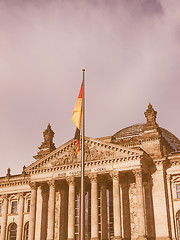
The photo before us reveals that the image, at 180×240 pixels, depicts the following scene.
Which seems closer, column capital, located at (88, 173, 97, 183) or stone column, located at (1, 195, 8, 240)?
column capital, located at (88, 173, 97, 183)

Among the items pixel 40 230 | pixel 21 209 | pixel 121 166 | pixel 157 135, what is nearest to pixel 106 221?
pixel 121 166

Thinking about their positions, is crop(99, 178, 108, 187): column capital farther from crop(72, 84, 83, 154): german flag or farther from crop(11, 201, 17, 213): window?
crop(72, 84, 83, 154): german flag

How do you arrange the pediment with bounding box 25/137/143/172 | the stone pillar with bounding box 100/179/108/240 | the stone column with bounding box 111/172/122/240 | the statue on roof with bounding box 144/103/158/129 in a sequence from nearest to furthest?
the stone column with bounding box 111/172/122/240
the stone pillar with bounding box 100/179/108/240
the pediment with bounding box 25/137/143/172
the statue on roof with bounding box 144/103/158/129

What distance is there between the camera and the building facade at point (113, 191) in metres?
42.1

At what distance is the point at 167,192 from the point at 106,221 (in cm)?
936

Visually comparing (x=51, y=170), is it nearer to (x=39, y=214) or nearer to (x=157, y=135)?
(x=39, y=214)

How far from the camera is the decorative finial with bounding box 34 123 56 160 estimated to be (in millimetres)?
55312

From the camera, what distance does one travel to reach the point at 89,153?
1802 inches

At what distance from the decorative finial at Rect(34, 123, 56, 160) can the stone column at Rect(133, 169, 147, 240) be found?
738 inches

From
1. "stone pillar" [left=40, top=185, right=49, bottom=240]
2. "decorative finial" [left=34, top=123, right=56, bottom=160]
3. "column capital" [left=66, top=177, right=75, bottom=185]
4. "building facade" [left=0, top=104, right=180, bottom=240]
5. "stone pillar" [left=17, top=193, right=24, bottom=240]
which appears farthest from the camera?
"decorative finial" [left=34, top=123, right=56, bottom=160]

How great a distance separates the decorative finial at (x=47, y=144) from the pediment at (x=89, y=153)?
22.7 feet

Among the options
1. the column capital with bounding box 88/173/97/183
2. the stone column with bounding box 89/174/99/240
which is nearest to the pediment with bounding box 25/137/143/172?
the column capital with bounding box 88/173/97/183

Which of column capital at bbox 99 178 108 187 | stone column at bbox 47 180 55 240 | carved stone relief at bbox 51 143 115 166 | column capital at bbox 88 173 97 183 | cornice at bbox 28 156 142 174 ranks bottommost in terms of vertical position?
stone column at bbox 47 180 55 240

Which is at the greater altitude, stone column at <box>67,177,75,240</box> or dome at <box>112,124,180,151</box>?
dome at <box>112,124,180,151</box>
